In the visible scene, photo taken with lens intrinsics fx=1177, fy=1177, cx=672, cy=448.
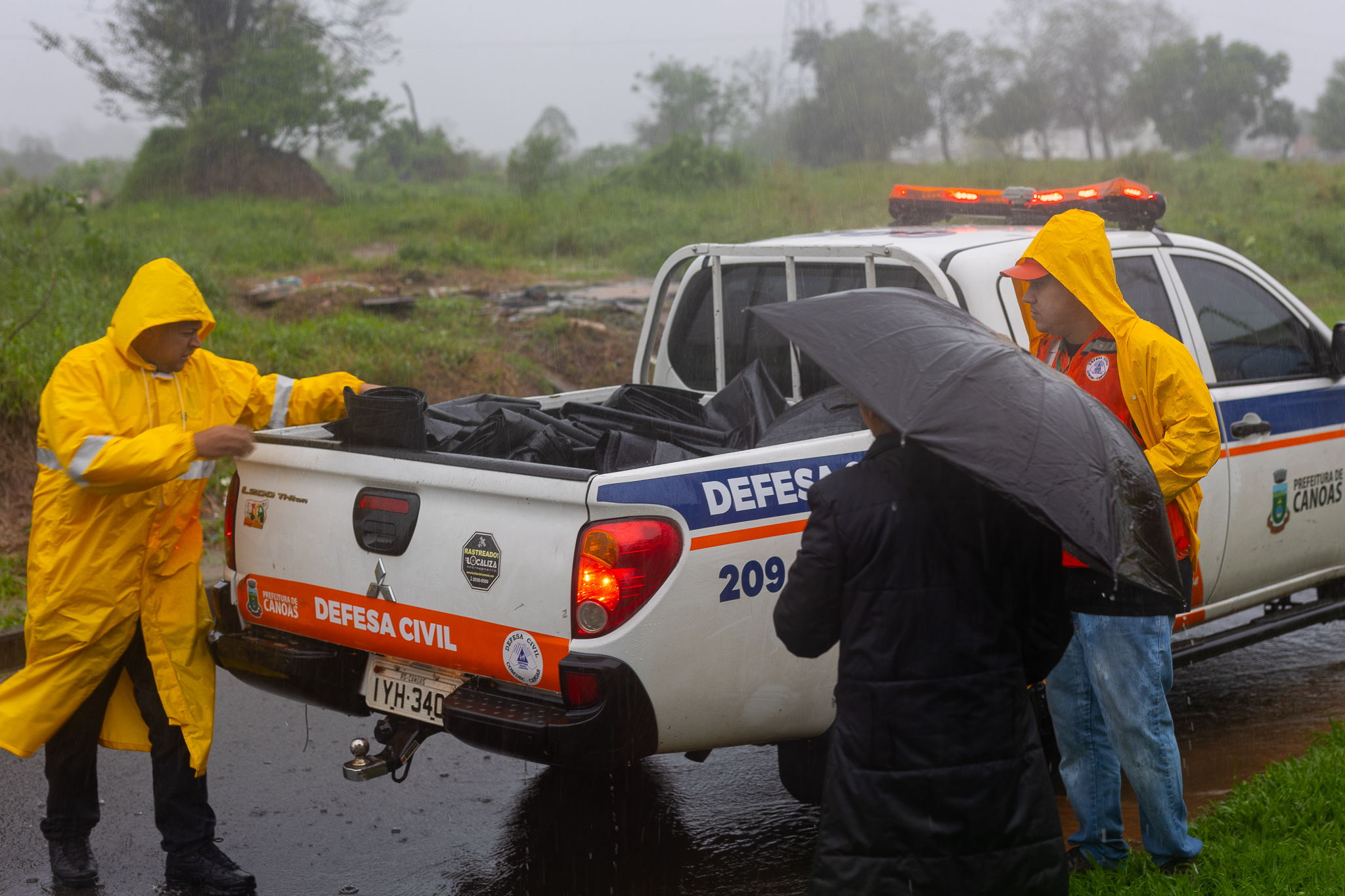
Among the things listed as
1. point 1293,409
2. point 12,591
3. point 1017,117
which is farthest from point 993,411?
point 1017,117

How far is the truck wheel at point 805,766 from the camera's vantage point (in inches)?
139

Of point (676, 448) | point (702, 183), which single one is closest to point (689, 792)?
point (676, 448)

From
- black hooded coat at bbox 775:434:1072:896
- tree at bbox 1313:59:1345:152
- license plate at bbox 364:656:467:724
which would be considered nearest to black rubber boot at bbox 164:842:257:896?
license plate at bbox 364:656:467:724

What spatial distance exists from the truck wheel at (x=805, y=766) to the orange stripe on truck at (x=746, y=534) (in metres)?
0.67

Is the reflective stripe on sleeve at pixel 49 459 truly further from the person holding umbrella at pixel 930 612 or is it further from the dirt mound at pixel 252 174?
the dirt mound at pixel 252 174

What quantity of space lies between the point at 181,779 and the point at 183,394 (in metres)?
1.18

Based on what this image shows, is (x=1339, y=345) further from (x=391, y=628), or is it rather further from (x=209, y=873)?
(x=209, y=873)

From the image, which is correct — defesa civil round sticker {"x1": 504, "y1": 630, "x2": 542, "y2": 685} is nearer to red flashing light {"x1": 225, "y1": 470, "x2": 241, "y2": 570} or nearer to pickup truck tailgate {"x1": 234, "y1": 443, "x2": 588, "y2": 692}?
pickup truck tailgate {"x1": 234, "y1": 443, "x2": 588, "y2": 692}

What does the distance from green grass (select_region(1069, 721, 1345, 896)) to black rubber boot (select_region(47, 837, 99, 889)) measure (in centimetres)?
294

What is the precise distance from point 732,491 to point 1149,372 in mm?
1149

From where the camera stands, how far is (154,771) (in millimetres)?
3596

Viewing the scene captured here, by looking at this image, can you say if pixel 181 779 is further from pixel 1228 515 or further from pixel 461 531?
pixel 1228 515

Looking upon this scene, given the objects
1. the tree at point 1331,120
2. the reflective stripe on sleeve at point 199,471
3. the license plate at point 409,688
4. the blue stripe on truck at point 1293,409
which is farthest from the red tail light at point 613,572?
the tree at point 1331,120

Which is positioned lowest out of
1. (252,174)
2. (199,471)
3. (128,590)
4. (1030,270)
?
(128,590)
